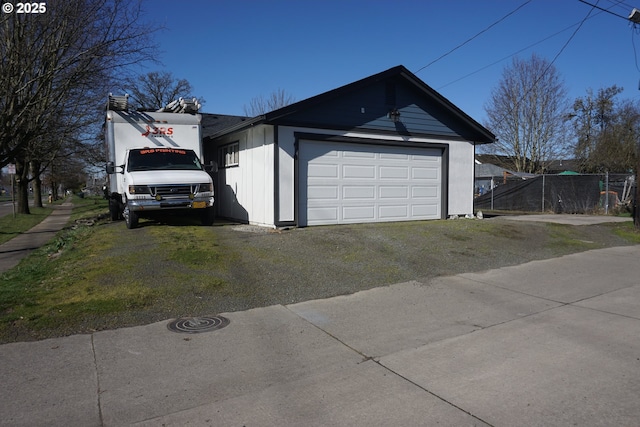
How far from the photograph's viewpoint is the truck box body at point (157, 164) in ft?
37.4

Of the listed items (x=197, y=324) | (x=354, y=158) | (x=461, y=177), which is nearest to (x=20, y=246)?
(x=354, y=158)

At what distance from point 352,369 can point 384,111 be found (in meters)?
11.1

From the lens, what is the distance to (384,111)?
14156 mm

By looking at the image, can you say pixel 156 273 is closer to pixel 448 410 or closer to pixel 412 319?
pixel 412 319

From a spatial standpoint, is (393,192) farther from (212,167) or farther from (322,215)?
(212,167)

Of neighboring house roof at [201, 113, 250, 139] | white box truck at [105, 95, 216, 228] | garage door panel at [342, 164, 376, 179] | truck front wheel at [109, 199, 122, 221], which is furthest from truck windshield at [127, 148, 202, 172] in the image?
neighboring house roof at [201, 113, 250, 139]

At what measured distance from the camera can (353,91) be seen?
13500 millimetres

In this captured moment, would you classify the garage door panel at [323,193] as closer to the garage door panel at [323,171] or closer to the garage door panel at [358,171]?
the garage door panel at [323,171]

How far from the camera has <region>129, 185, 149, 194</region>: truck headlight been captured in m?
11.3

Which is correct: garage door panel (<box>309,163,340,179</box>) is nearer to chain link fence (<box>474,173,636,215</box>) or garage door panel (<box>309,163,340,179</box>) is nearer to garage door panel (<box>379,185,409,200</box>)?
garage door panel (<box>379,185,409,200</box>)

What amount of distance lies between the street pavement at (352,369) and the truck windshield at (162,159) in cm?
765

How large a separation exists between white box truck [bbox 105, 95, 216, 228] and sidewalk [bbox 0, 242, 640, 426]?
648cm

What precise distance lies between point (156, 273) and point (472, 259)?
605cm

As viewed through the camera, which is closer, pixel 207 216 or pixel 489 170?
pixel 207 216
